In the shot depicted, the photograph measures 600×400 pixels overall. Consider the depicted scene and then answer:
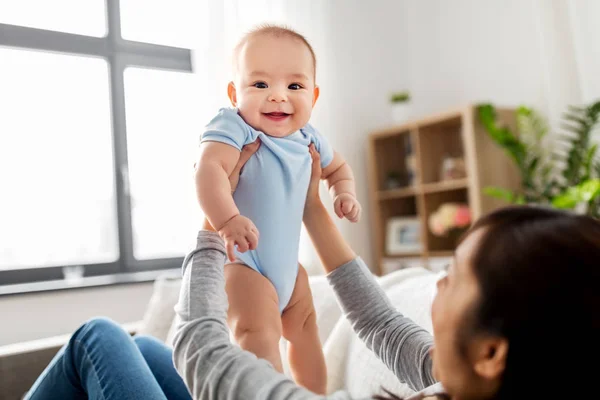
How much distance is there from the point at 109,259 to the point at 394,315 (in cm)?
262

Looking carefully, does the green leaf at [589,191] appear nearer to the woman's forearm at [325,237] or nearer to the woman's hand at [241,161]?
the woman's forearm at [325,237]

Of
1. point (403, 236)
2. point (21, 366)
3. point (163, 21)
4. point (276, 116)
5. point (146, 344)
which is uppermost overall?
point (163, 21)

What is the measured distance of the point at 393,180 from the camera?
12.4 feet

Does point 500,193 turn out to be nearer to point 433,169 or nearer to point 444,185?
point 444,185

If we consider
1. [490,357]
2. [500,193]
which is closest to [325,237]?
[490,357]

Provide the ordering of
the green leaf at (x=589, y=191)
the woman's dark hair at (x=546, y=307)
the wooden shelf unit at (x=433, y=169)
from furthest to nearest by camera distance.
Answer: the wooden shelf unit at (x=433, y=169) → the green leaf at (x=589, y=191) → the woman's dark hair at (x=546, y=307)

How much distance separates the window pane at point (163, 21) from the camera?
3.23 m

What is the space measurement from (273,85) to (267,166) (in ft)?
0.39

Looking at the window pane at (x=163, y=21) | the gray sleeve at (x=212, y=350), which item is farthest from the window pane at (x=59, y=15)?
the gray sleeve at (x=212, y=350)

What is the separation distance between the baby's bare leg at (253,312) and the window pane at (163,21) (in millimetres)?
2623

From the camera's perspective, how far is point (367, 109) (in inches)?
158

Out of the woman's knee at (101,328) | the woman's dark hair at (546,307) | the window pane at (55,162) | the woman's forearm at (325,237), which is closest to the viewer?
the woman's dark hair at (546,307)

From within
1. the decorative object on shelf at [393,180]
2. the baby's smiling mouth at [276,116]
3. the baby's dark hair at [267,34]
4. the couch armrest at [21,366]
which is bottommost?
the couch armrest at [21,366]

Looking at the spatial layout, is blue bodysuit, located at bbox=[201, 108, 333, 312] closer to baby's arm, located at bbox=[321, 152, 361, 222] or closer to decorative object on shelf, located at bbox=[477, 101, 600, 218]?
baby's arm, located at bbox=[321, 152, 361, 222]
